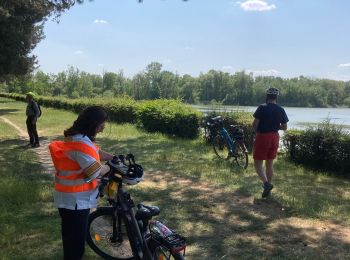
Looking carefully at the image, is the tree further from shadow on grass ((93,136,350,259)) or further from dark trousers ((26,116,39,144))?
shadow on grass ((93,136,350,259))

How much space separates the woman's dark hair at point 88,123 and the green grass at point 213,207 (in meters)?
1.95

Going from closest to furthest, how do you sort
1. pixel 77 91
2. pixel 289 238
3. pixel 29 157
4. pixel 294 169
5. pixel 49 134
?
pixel 289 238 < pixel 294 169 < pixel 29 157 < pixel 49 134 < pixel 77 91

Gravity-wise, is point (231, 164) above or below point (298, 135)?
below

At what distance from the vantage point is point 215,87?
6306 cm

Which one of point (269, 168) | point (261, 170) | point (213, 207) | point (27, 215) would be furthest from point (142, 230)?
point (269, 168)

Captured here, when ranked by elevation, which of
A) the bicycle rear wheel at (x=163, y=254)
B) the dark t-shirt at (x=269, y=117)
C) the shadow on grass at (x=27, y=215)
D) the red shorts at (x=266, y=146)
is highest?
the dark t-shirt at (x=269, y=117)

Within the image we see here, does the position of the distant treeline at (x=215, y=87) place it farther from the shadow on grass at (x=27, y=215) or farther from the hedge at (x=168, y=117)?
the shadow on grass at (x=27, y=215)

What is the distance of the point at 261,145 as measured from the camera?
822 cm

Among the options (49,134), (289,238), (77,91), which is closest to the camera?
(289,238)

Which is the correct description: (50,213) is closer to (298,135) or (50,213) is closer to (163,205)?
(163,205)

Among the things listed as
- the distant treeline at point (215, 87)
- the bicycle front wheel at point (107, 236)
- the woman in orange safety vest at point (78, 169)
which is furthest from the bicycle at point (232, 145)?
the distant treeline at point (215, 87)

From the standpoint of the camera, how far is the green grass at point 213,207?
5.60m

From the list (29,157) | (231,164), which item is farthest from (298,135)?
(29,157)

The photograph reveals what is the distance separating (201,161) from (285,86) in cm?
5313
